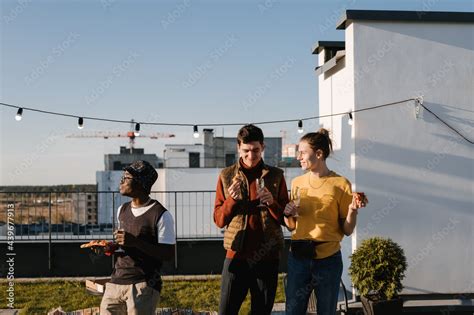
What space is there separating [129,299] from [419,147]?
4.45 meters

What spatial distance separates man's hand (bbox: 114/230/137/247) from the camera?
2.69m

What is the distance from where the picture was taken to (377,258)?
4.96 m

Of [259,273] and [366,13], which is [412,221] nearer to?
[366,13]

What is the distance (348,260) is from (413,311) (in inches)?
43.5

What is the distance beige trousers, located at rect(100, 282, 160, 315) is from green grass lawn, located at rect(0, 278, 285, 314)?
10.0ft

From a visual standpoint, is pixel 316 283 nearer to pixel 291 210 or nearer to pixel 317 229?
pixel 317 229

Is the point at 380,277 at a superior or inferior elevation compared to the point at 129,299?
inferior

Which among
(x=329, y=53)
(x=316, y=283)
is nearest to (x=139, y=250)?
(x=316, y=283)

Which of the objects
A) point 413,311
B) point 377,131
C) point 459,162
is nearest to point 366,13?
point 377,131

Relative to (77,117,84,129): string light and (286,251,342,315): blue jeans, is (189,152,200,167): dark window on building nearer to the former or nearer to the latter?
(77,117,84,129): string light

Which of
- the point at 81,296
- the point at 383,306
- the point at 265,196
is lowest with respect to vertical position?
the point at 81,296

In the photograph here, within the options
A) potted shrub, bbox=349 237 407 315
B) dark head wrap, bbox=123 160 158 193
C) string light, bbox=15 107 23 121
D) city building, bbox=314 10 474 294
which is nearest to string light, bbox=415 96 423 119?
city building, bbox=314 10 474 294

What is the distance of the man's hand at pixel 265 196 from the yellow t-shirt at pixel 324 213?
0.96 feet

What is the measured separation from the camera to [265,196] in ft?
9.35
